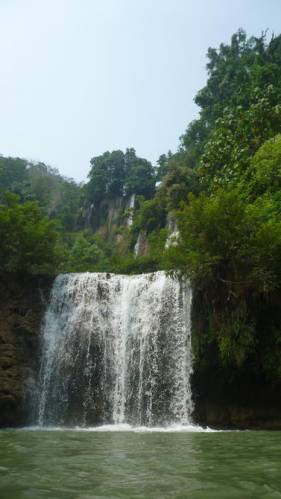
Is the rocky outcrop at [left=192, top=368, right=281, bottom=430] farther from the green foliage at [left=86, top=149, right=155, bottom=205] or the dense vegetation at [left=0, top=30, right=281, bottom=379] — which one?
the green foliage at [left=86, top=149, right=155, bottom=205]

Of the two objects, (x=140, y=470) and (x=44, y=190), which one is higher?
(x=44, y=190)

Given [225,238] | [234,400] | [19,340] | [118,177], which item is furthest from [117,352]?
[118,177]

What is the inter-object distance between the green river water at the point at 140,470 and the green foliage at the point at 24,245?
9.72 metres

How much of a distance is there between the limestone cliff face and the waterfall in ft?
1.06

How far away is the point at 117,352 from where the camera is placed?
14953 millimetres

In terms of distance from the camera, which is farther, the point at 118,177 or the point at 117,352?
the point at 118,177

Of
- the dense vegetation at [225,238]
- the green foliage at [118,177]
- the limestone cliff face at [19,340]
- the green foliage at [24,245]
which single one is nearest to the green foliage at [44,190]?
the green foliage at [118,177]

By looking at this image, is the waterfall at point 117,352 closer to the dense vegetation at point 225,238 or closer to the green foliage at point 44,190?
the dense vegetation at point 225,238

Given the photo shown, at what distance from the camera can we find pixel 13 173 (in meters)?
57.4

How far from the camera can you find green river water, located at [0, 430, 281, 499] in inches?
162

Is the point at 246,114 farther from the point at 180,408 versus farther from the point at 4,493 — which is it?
the point at 4,493

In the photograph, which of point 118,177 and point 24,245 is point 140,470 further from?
point 118,177

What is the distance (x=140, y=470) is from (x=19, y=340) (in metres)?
10.9

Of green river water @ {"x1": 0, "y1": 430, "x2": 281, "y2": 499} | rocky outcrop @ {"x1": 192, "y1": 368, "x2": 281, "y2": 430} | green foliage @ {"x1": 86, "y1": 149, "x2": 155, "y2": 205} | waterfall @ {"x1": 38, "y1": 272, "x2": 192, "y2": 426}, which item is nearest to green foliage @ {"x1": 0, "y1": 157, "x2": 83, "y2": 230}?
green foliage @ {"x1": 86, "y1": 149, "x2": 155, "y2": 205}
